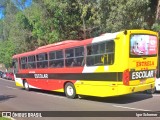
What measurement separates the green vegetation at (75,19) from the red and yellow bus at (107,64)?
5.16 metres

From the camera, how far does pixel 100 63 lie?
1448 centimetres

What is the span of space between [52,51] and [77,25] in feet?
48.6

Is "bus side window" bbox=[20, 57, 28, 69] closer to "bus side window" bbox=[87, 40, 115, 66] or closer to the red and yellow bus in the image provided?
the red and yellow bus

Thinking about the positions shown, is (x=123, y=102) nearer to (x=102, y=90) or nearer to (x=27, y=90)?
(x=102, y=90)

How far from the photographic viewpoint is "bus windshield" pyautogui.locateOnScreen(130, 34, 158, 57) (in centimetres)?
1359

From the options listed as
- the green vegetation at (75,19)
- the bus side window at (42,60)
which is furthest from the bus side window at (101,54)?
the green vegetation at (75,19)

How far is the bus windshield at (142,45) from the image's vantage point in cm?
1359

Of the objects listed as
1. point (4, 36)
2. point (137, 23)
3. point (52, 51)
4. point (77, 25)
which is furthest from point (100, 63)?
point (4, 36)

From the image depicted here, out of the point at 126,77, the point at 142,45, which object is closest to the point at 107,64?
the point at 126,77

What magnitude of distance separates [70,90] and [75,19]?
55.3 feet

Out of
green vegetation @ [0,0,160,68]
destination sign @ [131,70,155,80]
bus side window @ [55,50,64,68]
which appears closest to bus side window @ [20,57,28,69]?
bus side window @ [55,50,64,68]

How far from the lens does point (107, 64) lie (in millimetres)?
14023

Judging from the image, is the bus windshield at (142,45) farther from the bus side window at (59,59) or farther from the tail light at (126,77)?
the bus side window at (59,59)

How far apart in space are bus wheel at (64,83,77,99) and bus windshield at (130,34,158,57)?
173 inches
